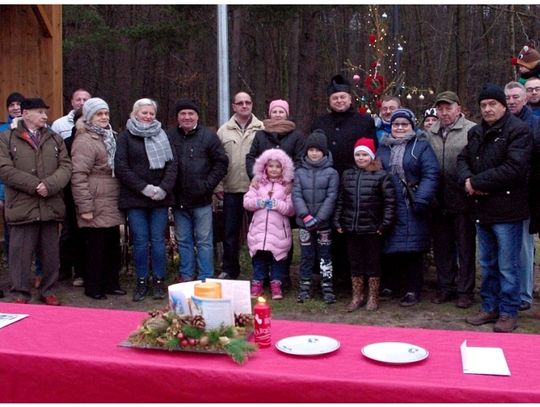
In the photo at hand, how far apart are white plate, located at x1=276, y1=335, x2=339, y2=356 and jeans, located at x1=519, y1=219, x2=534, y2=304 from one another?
337 centimetres

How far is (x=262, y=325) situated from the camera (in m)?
2.55

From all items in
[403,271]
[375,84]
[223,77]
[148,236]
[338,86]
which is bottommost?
[403,271]

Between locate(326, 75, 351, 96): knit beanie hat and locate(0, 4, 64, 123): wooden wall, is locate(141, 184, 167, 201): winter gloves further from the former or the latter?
locate(0, 4, 64, 123): wooden wall

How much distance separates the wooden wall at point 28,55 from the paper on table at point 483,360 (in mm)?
7472

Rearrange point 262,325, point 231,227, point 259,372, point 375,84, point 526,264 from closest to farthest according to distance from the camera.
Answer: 1. point 259,372
2. point 262,325
3. point 526,264
4. point 231,227
5. point 375,84

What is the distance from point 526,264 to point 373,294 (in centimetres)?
134

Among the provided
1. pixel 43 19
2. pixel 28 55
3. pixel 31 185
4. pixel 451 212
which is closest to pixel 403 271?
pixel 451 212

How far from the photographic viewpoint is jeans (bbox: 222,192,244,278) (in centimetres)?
678

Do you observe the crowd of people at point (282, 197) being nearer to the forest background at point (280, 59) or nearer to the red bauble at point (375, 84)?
the red bauble at point (375, 84)

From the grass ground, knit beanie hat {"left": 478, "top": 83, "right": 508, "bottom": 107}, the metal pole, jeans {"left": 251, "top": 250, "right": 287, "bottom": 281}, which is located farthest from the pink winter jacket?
A: the metal pole

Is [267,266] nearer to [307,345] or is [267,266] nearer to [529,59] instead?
[529,59]

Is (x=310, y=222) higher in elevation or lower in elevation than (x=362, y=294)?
higher

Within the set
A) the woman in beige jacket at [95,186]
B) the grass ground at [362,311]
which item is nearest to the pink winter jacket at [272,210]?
the grass ground at [362,311]

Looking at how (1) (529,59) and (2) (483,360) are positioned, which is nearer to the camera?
(2) (483,360)
